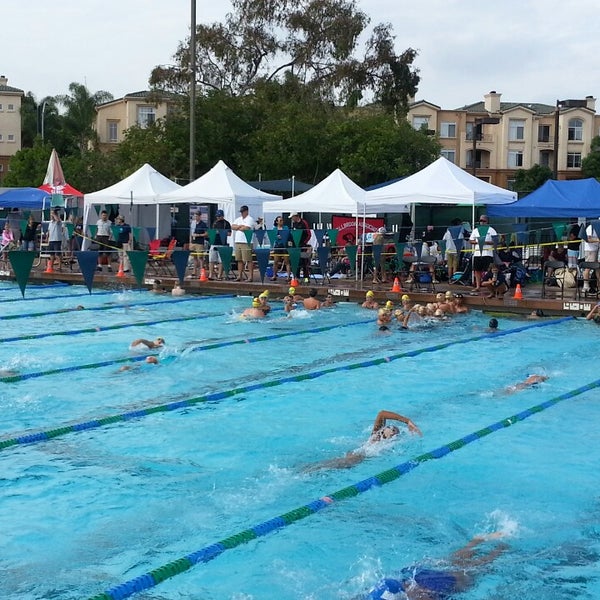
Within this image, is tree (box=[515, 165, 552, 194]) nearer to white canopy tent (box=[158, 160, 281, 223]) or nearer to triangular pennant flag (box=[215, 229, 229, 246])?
white canopy tent (box=[158, 160, 281, 223])

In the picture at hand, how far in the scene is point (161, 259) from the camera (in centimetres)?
2277

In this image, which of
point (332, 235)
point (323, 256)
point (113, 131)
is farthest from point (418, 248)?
point (113, 131)

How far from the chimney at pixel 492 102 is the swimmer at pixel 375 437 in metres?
67.7

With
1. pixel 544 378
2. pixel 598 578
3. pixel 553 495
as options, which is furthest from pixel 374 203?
pixel 598 578

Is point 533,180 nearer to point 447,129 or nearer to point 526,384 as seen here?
point 447,129

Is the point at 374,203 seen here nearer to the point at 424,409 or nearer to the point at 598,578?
the point at 424,409

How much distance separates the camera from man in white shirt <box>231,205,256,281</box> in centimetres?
1994

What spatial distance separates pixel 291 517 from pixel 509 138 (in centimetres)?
6956

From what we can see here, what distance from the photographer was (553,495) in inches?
310

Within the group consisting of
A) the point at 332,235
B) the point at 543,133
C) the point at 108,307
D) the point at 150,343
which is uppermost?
the point at 543,133

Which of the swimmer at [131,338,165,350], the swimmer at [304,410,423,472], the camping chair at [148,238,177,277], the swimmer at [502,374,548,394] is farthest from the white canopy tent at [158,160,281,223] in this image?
the swimmer at [304,410,423,472]

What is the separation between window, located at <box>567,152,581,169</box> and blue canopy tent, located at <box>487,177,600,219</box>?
186 ft

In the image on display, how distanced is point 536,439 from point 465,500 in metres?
2.12

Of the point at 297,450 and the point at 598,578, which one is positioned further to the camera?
the point at 297,450
